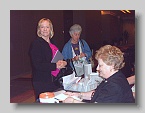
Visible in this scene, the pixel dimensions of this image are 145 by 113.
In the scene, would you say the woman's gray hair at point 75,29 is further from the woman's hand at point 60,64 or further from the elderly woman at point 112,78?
the elderly woman at point 112,78

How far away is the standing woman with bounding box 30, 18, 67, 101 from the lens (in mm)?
2172

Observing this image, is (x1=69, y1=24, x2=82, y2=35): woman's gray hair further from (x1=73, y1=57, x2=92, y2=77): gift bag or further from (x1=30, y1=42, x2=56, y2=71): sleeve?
(x1=30, y1=42, x2=56, y2=71): sleeve

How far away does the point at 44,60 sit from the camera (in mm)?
2178

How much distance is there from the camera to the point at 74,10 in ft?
6.56

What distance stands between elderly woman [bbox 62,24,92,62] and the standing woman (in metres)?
0.19

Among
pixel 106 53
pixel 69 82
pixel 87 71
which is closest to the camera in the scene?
pixel 106 53

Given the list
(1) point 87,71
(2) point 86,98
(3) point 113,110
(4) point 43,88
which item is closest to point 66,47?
(1) point 87,71

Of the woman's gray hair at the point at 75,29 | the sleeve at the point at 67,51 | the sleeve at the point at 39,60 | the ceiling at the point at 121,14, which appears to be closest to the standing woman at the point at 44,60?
the sleeve at the point at 39,60

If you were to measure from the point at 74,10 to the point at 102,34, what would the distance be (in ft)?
1.54

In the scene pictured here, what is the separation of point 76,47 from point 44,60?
41 centimetres

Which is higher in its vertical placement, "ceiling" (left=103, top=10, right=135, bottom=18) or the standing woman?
"ceiling" (left=103, top=10, right=135, bottom=18)

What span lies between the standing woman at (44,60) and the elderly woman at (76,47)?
0.19 metres

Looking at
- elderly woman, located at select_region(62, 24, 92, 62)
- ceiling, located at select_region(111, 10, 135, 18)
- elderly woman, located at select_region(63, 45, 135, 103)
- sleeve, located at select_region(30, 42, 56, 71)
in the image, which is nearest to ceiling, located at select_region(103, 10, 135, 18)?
ceiling, located at select_region(111, 10, 135, 18)

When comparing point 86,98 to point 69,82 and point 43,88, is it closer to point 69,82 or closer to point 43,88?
point 69,82
